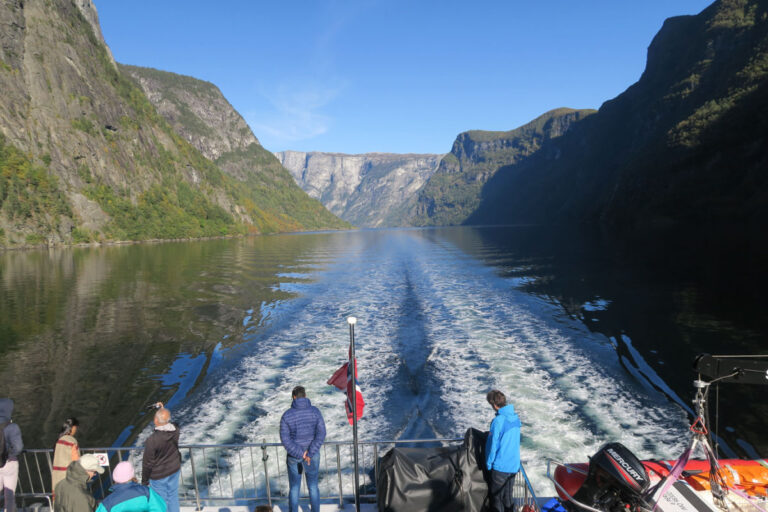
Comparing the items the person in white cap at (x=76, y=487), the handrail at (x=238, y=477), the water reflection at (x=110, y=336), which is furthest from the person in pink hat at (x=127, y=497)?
the water reflection at (x=110, y=336)

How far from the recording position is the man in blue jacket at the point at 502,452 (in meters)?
6.81

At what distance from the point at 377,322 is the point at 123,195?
131278 millimetres

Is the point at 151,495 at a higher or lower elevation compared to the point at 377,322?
higher

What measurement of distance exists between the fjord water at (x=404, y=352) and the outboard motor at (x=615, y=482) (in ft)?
11.1

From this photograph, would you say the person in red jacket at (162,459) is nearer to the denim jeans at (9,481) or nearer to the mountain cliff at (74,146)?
the denim jeans at (9,481)

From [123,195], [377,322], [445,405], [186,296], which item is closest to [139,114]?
[123,195]

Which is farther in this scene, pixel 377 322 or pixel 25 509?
pixel 377 322

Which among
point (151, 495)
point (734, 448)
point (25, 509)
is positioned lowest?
point (734, 448)

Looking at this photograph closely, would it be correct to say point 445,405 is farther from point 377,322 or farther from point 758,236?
point 758,236

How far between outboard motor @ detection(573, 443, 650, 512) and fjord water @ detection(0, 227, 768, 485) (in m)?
3.38

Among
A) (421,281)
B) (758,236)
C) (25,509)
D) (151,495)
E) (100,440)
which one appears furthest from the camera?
(758,236)

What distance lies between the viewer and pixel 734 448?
10.7 metres

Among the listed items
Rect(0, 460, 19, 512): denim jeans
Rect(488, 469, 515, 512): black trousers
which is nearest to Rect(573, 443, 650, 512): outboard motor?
Rect(488, 469, 515, 512): black trousers

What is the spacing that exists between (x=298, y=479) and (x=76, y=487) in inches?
139
